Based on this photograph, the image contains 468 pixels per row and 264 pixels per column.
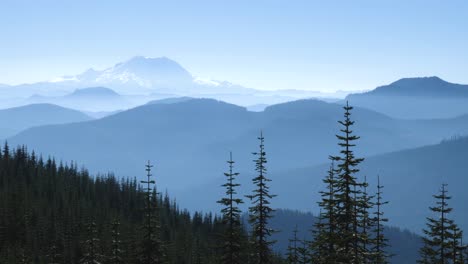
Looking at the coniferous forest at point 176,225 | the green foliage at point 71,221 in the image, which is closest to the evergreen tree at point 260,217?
the coniferous forest at point 176,225

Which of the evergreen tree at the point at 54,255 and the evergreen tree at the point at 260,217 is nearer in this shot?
the evergreen tree at the point at 260,217

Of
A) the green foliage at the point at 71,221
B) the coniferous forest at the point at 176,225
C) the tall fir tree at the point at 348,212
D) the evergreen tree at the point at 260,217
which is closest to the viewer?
the tall fir tree at the point at 348,212

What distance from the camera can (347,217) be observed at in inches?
891

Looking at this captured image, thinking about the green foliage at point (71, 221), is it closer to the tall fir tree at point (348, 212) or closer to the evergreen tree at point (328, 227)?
the evergreen tree at point (328, 227)

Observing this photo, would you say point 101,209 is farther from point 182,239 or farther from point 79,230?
point 79,230

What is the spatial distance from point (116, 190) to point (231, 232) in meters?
165

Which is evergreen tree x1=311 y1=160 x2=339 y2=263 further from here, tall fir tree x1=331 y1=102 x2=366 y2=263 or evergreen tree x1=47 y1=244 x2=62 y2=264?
evergreen tree x1=47 y1=244 x2=62 y2=264

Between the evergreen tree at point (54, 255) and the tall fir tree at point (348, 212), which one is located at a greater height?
the tall fir tree at point (348, 212)

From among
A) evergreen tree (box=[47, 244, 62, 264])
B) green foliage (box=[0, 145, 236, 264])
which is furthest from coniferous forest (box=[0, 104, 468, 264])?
green foliage (box=[0, 145, 236, 264])

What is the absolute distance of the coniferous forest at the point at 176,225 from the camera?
23141 mm

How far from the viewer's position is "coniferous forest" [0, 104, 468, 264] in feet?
75.9

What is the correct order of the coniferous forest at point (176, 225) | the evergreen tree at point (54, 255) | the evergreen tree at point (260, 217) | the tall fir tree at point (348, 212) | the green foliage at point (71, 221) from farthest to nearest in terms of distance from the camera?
the green foliage at point (71, 221), the evergreen tree at point (54, 255), the evergreen tree at point (260, 217), the coniferous forest at point (176, 225), the tall fir tree at point (348, 212)

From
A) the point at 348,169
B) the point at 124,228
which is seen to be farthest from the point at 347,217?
the point at 124,228

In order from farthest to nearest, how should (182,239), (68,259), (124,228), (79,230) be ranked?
(182,239), (124,228), (79,230), (68,259)
